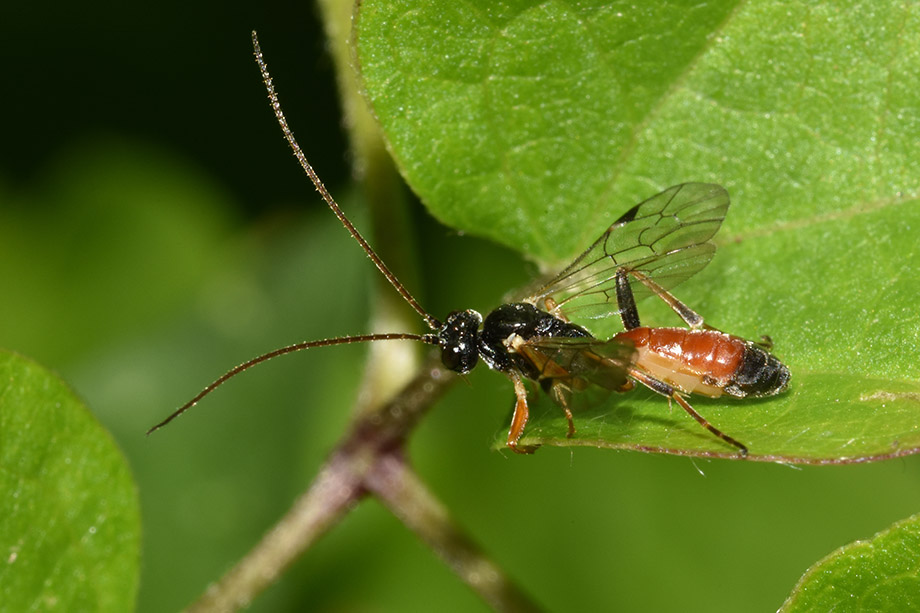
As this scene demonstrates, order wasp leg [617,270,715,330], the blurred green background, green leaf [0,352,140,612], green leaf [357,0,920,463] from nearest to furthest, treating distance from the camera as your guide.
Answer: green leaf [357,0,920,463]
green leaf [0,352,140,612]
wasp leg [617,270,715,330]
the blurred green background

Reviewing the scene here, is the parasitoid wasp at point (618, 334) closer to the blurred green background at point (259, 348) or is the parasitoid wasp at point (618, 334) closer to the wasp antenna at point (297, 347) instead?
the wasp antenna at point (297, 347)

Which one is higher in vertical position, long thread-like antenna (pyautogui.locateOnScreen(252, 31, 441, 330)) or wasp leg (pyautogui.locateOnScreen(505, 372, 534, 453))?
long thread-like antenna (pyautogui.locateOnScreen(252, 31, 441, 330))

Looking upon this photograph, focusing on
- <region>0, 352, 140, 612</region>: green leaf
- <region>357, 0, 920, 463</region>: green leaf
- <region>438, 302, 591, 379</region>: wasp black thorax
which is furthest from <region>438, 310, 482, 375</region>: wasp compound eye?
<region>0, 352, 140, 612</region>: green leaf


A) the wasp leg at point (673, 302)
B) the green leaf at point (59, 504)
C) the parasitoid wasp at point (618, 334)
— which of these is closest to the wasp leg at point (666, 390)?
the parasitoid wasp at point (618, 334)

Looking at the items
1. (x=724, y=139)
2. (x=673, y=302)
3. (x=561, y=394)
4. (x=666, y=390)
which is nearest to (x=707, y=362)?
(x=666, y=390)

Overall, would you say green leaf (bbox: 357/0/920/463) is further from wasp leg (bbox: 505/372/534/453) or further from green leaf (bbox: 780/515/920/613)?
green leaf (bbox: 780/515/920/613)

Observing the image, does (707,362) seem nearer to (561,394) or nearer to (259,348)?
(561,394)

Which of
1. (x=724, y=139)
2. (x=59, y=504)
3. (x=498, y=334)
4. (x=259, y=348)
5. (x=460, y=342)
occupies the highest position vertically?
(x=59, y=504)
